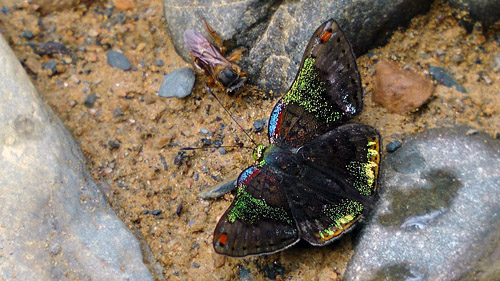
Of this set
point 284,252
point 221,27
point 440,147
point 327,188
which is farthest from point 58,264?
point 440,147

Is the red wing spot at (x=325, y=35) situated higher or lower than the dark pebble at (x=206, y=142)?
higher

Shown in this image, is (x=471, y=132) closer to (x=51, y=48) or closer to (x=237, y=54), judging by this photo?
(x=237, y=54)

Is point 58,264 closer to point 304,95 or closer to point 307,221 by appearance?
point 307,221

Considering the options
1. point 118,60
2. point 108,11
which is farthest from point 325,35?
point 108,11

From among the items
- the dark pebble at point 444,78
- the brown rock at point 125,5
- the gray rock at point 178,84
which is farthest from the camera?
the brown rock at point 125,5

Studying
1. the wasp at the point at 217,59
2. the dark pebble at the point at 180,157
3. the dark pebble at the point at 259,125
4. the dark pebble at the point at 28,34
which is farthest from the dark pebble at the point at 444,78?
the dark pebble at the point at 28,34

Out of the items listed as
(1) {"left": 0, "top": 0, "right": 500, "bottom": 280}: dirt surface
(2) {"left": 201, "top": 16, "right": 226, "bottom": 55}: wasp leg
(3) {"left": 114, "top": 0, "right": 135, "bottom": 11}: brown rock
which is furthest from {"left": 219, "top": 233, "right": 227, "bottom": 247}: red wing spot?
(3) {"left": 114, "top": 0, "right": 135, "bottom": 11}: brown rock

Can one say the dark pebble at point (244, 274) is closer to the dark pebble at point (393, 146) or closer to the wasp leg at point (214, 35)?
the dark pebble at point (393, 146)
